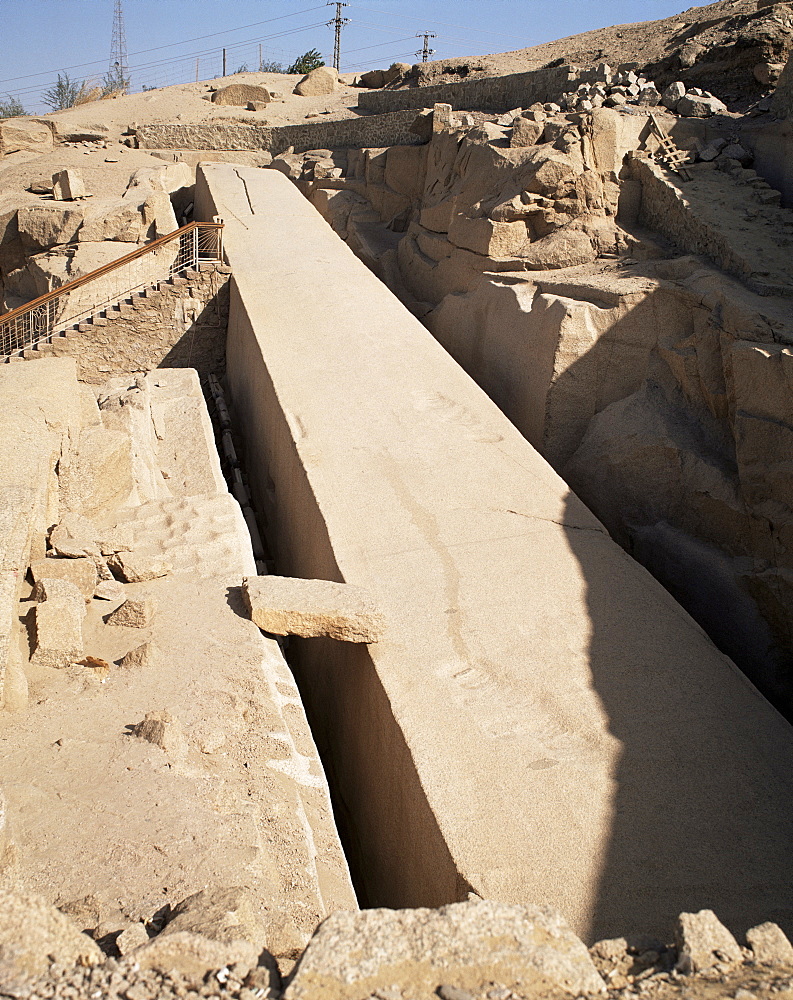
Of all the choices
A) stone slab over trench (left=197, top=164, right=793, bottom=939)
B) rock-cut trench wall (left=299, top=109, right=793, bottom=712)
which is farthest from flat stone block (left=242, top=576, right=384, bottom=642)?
rock-cut trench wall (left=299, top=109, right=793, bottom=712)

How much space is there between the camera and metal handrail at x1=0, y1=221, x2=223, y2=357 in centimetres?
845

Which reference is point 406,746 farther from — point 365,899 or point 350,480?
point 350,480

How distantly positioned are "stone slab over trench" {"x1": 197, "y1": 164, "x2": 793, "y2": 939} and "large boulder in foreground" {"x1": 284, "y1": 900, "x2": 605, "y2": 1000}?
867mm

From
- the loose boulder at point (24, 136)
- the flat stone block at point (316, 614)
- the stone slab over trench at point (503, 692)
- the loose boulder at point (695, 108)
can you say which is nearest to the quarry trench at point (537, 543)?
the stone slab over trench at point (503, 692)

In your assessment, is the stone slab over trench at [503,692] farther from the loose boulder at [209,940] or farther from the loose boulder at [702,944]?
the loose boulder at [209,940]

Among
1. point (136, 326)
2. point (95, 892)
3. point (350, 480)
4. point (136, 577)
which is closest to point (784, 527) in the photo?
point (350, 480)

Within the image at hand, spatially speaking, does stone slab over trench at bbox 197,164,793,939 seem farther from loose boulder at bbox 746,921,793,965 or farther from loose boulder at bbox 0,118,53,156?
loose boulder at bbox 0,118,53,156

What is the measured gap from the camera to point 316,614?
3.77 metres

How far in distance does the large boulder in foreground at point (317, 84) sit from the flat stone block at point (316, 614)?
17364mm

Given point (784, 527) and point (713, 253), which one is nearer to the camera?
point (784, 527)

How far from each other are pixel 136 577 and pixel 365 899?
1.96m

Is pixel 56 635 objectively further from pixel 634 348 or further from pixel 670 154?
pixel 670 154

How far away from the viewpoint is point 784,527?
15.8 feet

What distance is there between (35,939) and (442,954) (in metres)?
0.94
